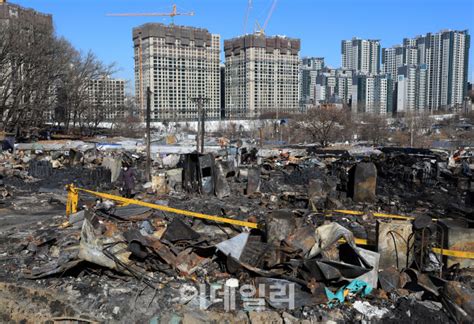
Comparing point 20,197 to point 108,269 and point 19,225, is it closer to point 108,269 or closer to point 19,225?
point 19,225

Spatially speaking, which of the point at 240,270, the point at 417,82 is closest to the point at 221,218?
the point at 240,270

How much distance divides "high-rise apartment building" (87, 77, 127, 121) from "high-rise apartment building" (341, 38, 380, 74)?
294ft

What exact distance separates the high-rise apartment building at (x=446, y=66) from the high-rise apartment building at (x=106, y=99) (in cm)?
6987

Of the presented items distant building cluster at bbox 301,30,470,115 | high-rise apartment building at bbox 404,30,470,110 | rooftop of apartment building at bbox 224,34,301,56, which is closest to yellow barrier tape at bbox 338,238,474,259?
rooftop of apartment building at bbox 224,34,301,56

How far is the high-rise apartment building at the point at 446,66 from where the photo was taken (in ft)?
309

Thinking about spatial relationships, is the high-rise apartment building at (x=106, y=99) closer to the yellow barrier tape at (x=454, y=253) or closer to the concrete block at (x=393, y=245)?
the concrete block at (x=393, y=245)

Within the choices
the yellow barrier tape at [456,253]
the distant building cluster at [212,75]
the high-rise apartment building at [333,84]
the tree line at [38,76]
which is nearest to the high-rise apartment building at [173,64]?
the distant building cluster at [212,75]

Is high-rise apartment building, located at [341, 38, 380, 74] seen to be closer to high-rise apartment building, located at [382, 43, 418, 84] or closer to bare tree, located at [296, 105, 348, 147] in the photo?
high-rise apartment building, located at [382, 43, 418, 84]

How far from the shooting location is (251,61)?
6838 centimetres

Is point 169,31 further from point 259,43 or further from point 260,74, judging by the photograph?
point 260,74

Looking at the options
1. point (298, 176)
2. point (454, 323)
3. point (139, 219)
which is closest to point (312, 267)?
point (454, 323)

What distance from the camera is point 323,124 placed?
124 feet

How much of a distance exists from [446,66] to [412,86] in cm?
823

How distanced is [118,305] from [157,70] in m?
62.2
